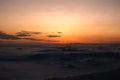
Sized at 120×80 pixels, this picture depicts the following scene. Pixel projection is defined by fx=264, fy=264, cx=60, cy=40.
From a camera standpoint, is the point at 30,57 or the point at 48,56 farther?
the point at 48,56

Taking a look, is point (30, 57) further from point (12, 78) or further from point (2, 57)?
point (12, 78)

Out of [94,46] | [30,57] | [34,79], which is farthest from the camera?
[94,46]

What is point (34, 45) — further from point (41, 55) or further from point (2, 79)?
point (2, 79)

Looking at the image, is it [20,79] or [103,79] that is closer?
[103,79]

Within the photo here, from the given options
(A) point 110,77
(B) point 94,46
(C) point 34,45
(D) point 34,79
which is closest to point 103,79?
(A) point 110,77

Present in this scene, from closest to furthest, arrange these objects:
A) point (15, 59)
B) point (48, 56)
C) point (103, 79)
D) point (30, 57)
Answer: point (103, 79)
point (15, 59)
point (30, 57)
point (48, 56)

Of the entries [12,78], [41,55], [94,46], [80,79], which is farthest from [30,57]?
[94,46]

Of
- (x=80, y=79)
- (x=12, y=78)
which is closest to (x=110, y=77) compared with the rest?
(x=80, y=79)

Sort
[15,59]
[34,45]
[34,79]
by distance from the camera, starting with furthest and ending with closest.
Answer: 1. [34,45]
2. [15,59]
3. [34,79]

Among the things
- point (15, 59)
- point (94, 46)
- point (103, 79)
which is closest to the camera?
point (103, 79)
